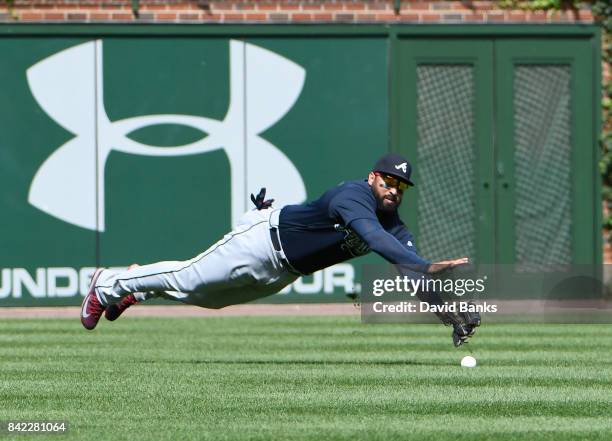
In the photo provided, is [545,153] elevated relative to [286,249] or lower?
elevated

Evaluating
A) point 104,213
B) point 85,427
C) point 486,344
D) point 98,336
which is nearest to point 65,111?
point 104,213

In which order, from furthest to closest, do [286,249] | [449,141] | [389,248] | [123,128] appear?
[449,141] → [123,128] → [286,249] → [389,248]

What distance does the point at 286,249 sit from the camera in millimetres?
11555

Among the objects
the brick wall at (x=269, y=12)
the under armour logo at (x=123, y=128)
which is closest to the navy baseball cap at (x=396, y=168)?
the under armour logo at (x=123, y=128)

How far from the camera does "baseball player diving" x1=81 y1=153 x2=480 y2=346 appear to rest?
1135 centimetres

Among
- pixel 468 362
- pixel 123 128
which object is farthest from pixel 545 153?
pixel 468 362

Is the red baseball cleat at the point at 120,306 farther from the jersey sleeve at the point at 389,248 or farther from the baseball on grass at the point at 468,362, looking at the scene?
the baseball on grass at the point at 468,362

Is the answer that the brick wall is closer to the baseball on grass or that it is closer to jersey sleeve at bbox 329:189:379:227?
the baseball on grass

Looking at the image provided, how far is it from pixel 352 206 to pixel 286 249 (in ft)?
2.19

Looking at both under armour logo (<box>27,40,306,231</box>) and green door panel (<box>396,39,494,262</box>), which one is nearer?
under armour logo (<box>27,40,306,231</box>)

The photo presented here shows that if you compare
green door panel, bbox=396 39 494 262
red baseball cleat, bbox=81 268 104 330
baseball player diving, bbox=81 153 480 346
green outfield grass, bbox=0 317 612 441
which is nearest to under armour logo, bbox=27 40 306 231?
green door panel, bbox=396 39 494 262

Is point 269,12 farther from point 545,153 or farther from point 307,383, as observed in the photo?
point 307,383

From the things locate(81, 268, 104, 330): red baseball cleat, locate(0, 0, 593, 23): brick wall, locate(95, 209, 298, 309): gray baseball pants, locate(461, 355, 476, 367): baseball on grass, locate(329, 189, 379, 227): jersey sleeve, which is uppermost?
locate(0, 0, 593, 23): brick wall

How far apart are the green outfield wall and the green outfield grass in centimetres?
402
